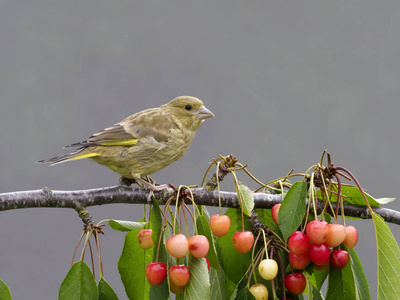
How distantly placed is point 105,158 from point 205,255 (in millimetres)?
852

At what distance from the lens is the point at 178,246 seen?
127 cm

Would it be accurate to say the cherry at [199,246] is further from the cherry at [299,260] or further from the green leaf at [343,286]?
the green leaf at [343,286]

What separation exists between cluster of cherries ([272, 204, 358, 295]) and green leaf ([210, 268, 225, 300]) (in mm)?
178

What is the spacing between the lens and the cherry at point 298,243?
4.28ft

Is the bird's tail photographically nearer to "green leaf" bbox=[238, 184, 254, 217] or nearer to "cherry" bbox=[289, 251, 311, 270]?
"green leaf" bbox=[238, 184, 254, 217]

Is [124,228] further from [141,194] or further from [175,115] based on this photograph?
[175,115]

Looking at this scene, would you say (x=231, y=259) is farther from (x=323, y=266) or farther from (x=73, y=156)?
(x=73, y=156)

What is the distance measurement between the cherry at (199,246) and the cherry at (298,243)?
0.21 metres

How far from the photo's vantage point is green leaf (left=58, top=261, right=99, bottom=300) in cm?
136

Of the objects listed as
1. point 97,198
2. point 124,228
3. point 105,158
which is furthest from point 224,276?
point 105,158

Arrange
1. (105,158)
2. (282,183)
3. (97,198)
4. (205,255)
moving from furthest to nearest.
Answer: (105,158) < (282,183) < (97,198) < (205,255)

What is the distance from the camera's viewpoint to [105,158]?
6.66 feet

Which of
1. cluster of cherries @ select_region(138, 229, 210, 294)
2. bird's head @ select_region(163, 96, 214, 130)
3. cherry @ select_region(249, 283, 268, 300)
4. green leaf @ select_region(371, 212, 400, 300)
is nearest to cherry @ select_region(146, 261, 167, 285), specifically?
cluster of cherries @ select_region(138, 229, 210, 294)

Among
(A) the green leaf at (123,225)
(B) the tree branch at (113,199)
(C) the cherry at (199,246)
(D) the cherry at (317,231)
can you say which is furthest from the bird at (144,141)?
(D) the cherry at (317,231)
